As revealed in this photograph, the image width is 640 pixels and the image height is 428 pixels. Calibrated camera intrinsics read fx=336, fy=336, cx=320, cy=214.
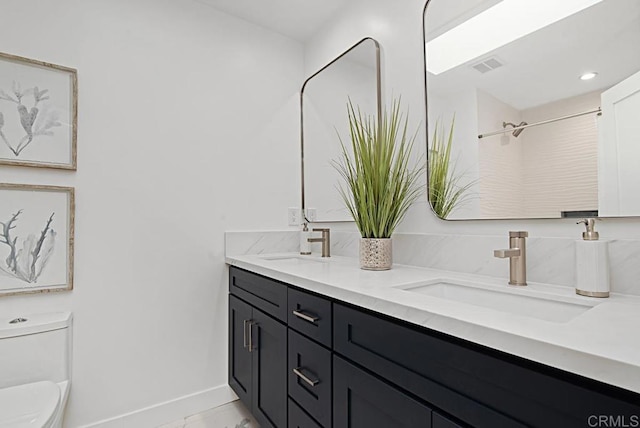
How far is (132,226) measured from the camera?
5.66 feet

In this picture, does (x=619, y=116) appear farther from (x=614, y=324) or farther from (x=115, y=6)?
(x=115, y=6)

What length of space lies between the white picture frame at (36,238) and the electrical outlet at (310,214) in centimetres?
128

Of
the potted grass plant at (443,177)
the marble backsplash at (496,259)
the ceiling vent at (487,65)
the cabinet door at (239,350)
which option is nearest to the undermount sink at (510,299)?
the marble backsplash at (496,259)

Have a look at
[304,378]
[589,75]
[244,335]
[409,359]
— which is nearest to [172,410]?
[244,335]

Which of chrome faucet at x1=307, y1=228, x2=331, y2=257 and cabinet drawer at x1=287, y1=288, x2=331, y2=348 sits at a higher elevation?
chrome faucet at x1=307, y1=228, x2=331, y2=257

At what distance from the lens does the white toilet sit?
1133 millimetres

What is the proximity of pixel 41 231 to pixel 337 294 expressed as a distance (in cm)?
138

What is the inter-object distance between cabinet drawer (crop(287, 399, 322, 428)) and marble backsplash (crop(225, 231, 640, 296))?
0.76 m

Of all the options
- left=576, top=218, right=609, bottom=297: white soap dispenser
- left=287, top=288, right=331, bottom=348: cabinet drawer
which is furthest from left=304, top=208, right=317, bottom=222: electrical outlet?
left=576, top=218, right=609, bottom=297: white soap dispenser

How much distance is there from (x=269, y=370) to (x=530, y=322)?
44.6 inches

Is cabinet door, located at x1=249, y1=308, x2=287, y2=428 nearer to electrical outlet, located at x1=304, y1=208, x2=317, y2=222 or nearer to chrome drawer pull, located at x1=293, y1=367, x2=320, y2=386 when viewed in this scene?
chrome drawer pull, located at x1=293, y1=367, x2=320, y2=386

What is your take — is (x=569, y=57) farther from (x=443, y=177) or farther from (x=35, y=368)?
(x=35, y=368)

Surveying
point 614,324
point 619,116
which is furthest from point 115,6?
point 614,324

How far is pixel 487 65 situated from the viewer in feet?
4.23
